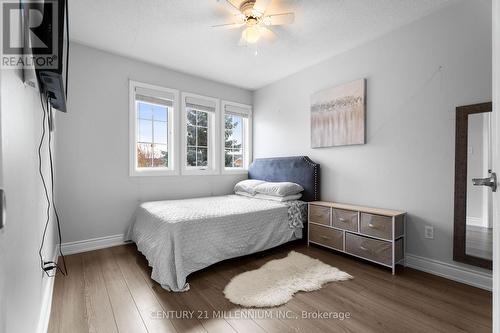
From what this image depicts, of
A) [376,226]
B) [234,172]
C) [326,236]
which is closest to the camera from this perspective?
[376,226]

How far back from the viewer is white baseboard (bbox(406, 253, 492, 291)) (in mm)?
2031

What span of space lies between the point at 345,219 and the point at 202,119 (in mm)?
2706

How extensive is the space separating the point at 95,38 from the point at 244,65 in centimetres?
188

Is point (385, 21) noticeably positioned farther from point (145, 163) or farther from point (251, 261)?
point (145, 163)

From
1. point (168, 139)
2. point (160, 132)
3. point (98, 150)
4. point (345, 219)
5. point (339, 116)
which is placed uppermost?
point (339, 116)

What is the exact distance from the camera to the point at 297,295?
1.95m

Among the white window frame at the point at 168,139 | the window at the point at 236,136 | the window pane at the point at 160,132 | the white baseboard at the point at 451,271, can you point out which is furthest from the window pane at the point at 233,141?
the white baseboard at the point at 451,271

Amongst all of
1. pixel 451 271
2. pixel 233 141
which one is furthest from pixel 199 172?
pixel 451 271

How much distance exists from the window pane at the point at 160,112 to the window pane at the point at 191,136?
0.41 m

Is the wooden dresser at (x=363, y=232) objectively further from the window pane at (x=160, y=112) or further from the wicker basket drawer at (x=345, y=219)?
the window pane at (x=160, y=112)

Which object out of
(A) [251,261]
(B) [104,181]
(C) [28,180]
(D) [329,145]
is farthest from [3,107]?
(D) [329,145]

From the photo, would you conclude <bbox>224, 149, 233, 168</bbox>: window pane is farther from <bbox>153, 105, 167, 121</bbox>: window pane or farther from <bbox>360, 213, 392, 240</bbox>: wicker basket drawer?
<bbox>360, 213, 392, 240</bbox>: wicker basket drawer

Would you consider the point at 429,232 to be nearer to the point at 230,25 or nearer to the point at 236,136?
the point at 230,25

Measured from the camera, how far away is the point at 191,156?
12.6ft
